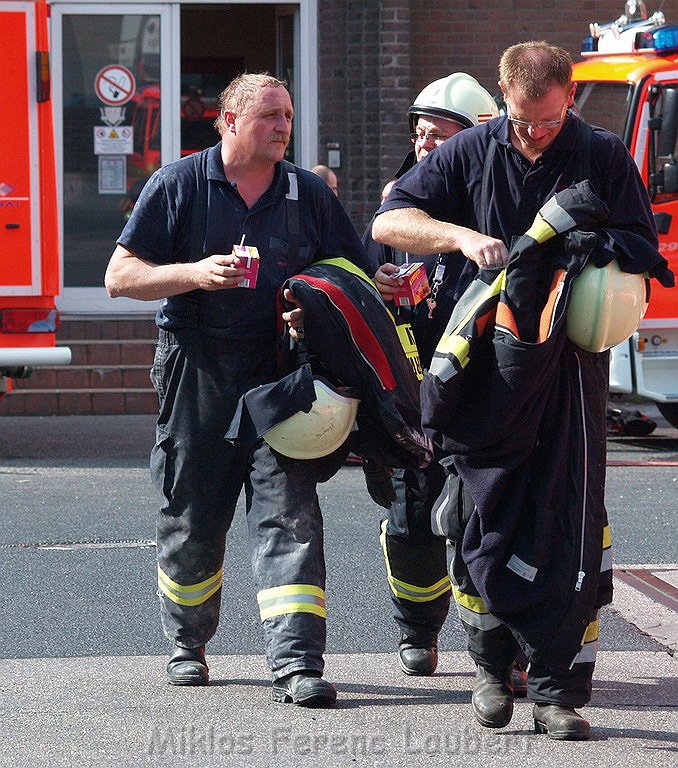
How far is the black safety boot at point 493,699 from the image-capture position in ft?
13.9

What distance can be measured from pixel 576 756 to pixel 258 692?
1.08m

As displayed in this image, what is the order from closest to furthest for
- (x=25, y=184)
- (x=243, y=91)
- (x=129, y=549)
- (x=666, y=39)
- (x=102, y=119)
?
1. (x=243, y=91)
2. (x=129, y=549)
3. (x=25, y=184)
4. (x=666, y=39)
5. (x=102, y=119)

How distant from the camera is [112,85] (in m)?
13.3

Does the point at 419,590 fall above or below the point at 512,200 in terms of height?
below

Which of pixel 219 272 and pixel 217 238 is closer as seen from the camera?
pixel 219 272

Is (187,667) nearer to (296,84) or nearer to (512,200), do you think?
(512,200)

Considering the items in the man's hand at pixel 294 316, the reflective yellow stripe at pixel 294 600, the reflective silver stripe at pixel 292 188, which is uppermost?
the reflective silver stripe at pixel 292 188

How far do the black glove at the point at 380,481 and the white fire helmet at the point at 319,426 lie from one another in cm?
21

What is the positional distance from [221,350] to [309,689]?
1.08 meters

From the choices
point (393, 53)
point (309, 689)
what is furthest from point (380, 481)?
point (393, 53)

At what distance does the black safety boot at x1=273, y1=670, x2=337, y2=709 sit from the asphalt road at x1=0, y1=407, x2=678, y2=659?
815 millimetres

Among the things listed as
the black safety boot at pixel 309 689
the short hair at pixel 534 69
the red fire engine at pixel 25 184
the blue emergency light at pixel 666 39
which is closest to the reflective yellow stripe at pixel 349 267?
the short hair at pixel 534 69

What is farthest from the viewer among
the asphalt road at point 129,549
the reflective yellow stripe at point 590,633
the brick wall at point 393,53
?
the brick wall at point 393,53

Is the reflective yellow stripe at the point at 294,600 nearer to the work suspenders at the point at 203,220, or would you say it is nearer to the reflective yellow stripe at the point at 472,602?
the reflective yellow stripe at the point at 472,602
